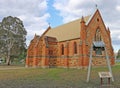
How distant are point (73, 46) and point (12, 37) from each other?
97.2ft

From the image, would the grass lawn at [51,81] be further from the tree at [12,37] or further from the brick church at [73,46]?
the tree at [12,37]

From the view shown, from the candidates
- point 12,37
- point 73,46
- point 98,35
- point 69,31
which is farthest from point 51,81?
point 12,37

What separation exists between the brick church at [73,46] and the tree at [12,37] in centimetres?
1490

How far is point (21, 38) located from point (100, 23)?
107ft

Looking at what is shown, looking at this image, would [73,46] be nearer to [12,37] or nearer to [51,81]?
[51,81]

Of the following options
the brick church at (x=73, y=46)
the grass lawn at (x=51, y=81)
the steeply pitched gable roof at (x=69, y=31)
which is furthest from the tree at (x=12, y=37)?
the grass lawn at (x=51, y=81)

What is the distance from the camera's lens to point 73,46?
43.8 metres

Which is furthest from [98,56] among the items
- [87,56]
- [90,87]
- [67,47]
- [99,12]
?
[90,87]

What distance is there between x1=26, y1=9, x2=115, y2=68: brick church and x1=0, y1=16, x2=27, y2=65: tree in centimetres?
1490

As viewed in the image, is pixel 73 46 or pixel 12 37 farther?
pixel 12 37

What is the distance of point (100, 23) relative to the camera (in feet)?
149

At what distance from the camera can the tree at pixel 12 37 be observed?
216ft

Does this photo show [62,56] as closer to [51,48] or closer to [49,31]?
[51,48]

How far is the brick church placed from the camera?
41312 mm
